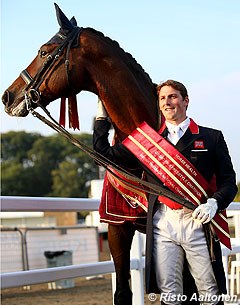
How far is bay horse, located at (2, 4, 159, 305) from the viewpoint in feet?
11.8

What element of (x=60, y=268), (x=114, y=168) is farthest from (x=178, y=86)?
(x=60, y=268)

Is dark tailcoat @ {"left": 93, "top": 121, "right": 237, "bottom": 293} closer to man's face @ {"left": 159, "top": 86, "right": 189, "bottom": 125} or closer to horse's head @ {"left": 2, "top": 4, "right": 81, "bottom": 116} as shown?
man's face @ {"left": 159, "top": 86, "right": 189, "bottom": 125}

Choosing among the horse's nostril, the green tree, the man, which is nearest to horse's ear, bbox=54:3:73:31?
the horse's nostril

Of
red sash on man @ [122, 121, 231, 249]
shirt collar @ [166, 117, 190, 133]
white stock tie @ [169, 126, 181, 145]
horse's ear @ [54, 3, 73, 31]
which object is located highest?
horse's ear @ [54, 3, 73, 31]

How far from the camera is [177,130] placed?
3070 millimetres

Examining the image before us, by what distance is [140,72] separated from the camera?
3.72m

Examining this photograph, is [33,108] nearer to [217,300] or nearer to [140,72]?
[140,72]

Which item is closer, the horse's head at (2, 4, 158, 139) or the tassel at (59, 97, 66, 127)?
the horse's head at (2, 4, 158, 139)

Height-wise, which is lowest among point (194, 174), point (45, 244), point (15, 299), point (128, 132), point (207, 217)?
point (15, 299)

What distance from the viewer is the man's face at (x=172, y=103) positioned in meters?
3.02

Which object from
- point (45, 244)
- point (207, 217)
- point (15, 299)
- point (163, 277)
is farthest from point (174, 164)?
point (45, 244)

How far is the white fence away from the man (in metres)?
1.09

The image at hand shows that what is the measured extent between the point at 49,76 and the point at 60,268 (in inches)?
52.9

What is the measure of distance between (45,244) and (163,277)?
24.1 feet
